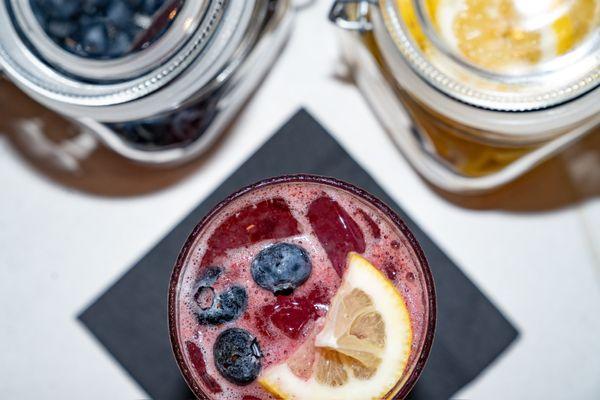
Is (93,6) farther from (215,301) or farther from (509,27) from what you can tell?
(509,27)

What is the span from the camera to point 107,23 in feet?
3.48

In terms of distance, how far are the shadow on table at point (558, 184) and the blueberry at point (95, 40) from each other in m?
0.55

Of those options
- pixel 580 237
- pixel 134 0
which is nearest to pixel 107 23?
pixel 134 0

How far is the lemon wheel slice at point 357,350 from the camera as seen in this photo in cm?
91

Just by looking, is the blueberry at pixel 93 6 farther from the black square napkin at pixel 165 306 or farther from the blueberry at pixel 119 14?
the black square napkin at pixel 165 306

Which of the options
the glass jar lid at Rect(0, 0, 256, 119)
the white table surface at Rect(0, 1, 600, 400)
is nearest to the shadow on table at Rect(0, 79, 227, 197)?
the white table surface at Rect(0, 1, 600, 400)

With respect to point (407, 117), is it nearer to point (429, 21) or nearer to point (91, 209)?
point (429, 21)

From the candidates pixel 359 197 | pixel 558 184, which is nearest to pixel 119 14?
pixel 359 197

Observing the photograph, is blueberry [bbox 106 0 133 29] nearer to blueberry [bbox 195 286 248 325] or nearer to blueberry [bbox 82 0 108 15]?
blueberry [bbox 82 0 108 15]

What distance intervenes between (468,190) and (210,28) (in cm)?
42

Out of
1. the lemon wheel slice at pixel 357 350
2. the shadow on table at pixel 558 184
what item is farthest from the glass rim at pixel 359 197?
the shadow on table at pixel 558 184

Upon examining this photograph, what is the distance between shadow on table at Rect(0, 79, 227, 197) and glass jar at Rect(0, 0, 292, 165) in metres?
0.05

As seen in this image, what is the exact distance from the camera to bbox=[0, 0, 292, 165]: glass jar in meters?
1.00

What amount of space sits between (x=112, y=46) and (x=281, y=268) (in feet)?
1.17
